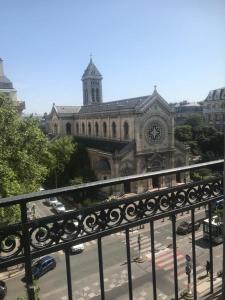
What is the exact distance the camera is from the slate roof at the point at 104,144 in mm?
37559

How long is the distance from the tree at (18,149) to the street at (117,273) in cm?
449

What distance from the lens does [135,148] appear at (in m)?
35.5

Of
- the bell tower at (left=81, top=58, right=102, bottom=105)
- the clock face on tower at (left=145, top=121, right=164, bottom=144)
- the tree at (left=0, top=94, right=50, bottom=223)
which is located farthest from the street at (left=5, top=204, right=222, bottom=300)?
the bell tower at (left=81, top=58, right=102, bottom=105)

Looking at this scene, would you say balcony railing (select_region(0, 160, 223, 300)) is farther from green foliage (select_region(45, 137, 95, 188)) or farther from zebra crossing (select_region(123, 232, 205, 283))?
green foliage (select_region(45, 137, 95, 188))

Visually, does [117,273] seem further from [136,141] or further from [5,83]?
[5,83]

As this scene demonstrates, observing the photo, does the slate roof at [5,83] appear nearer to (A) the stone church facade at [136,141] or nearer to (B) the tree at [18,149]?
(A) the stone church facade at [136,141]

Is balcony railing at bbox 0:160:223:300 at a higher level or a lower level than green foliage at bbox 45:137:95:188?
higher

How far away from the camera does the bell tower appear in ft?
229

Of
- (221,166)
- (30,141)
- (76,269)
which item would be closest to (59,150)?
(30,141)

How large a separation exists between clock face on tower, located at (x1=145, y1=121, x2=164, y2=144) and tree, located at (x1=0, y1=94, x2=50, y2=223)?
61.2 ft

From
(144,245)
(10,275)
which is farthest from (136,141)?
(10,275)

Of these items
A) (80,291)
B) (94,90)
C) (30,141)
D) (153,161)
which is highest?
(94,90)

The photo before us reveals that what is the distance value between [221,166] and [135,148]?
30526 millimetres

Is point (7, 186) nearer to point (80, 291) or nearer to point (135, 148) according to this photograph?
point (80, 291)
